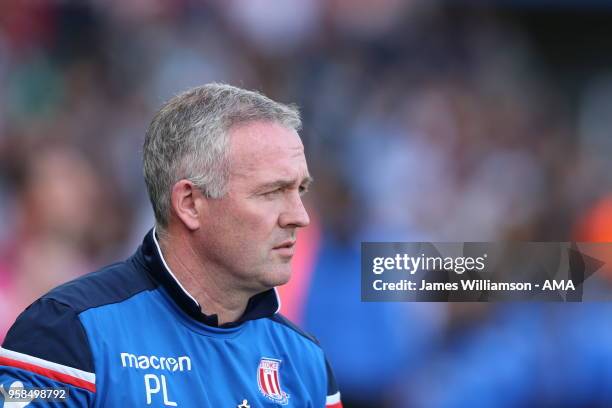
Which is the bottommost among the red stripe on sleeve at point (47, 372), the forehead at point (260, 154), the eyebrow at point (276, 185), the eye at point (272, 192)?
the red stripe on sleeve at point (47, 372)

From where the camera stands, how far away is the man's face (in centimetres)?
194

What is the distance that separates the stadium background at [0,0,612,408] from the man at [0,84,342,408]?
1735 mm

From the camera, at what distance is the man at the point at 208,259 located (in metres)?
1.87

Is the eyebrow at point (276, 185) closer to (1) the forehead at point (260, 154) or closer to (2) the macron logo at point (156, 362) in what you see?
(1) the forehead at point (260, 154)

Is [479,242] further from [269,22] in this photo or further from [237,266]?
[237,266]

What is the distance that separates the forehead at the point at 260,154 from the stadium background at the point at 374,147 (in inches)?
72.2

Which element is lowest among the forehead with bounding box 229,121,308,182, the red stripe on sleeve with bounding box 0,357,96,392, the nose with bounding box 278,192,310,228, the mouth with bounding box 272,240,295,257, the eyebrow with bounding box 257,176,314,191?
the red stripe on sleeve with bounding box 0,357,96,392

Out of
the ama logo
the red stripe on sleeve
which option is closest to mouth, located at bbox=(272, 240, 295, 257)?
the ama logo

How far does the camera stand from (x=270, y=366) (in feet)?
6.75

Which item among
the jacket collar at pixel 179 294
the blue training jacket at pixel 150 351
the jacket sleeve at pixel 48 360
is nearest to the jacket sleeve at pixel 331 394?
the blue training jacket at pixel 150 351

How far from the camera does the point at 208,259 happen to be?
198 cm

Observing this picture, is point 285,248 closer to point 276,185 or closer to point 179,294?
point 276,185

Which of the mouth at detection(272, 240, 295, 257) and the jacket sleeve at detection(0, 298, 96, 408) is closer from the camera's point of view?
the jacket sleeve at detection(0, 298, 96, 408)

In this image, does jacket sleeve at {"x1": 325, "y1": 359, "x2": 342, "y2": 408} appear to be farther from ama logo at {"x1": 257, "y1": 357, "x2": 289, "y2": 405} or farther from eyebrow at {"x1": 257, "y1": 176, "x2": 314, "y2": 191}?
eyebrow at {"x1": 257, "y1": 176, "x2": 314, "y2": 191}
